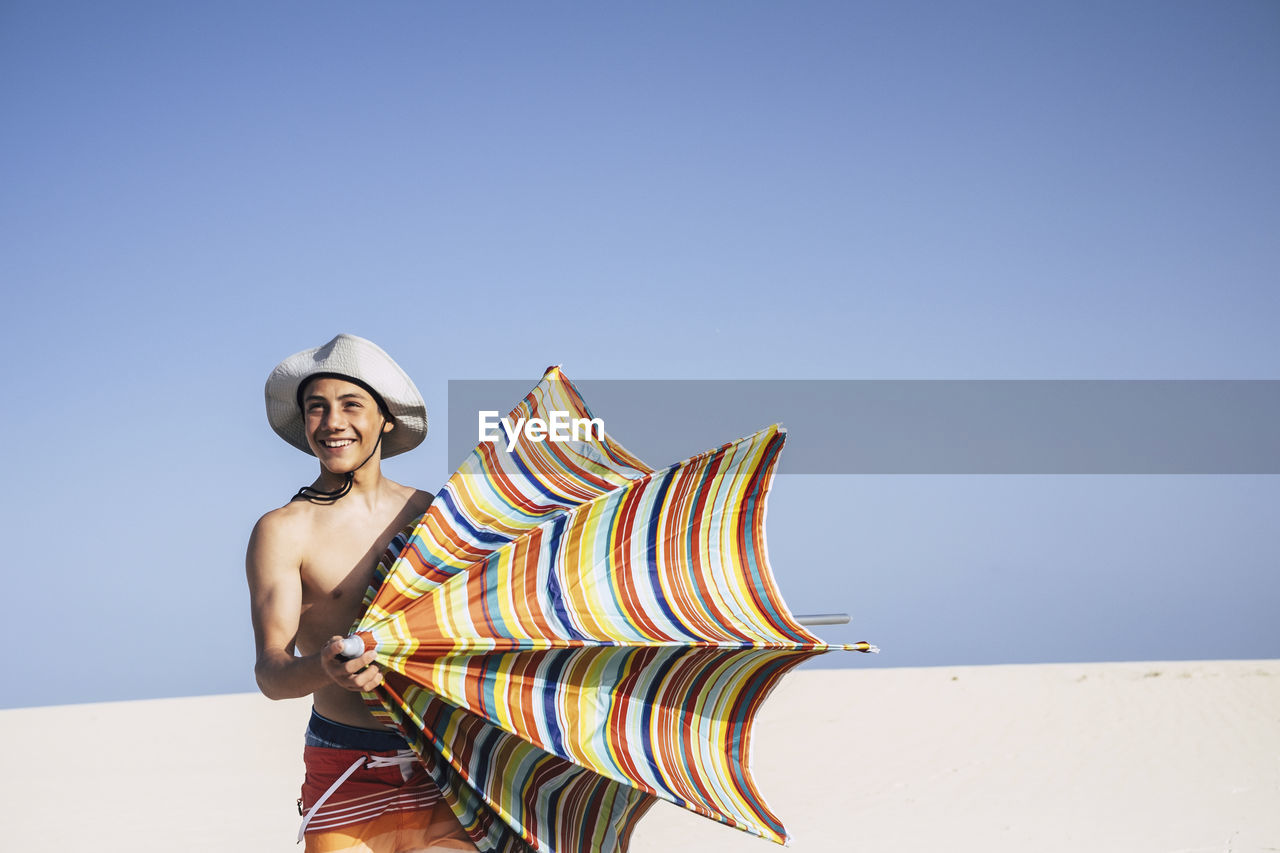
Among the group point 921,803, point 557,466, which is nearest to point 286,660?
point 557,466

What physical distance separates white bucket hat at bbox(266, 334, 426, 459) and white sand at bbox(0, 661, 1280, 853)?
18.4ft

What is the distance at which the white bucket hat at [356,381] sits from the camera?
341 cm

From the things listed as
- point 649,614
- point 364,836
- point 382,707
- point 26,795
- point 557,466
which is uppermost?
point 26,795

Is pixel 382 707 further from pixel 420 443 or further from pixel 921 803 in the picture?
pixel 921 803

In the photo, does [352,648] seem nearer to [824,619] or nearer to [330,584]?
[330,584]

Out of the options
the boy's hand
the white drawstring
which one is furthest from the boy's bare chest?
the boy's hand

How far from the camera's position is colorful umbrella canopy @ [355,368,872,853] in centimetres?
298

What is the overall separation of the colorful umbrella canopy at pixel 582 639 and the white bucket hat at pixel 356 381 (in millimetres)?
263

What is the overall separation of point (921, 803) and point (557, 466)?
6.86m

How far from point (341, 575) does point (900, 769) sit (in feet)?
28.7

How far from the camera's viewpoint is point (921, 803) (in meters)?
9.36

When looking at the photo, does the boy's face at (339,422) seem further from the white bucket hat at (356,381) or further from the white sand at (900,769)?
the white sand at (900,769)

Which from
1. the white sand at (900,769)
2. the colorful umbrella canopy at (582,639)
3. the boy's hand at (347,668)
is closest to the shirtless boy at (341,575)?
the colorful umbrella canopy at (582,639)

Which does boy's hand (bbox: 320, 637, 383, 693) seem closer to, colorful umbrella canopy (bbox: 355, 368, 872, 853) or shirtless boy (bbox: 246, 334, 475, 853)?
colorful umbrella canopy (bbox: 355, 368, 872, 853)
